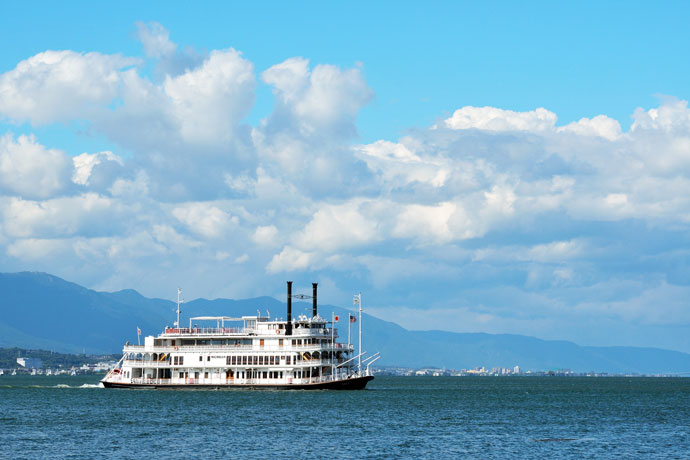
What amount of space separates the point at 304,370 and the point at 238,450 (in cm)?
4530

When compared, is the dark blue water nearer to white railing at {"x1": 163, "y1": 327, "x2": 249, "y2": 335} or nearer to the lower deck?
the lower deck

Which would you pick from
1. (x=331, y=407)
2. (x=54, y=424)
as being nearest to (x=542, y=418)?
(x=331, y=407)

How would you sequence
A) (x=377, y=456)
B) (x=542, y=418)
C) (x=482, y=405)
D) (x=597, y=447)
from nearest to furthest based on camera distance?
(x=377, y=456) → (x=597, y=447) → (x=542, y=418) → (x=482, y=405)

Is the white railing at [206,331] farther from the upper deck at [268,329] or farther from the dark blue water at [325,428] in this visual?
the dark blue water at [325,428]

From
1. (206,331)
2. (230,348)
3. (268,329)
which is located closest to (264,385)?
(230,348)

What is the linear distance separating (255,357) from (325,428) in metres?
34.2

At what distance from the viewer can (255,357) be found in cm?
10462

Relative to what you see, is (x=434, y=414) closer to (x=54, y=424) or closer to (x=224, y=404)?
(x=224, y=404)

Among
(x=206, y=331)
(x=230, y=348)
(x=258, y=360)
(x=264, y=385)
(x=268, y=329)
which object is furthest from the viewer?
(x=206, y=331)

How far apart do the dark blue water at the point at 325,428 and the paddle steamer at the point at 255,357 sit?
170 centimetres

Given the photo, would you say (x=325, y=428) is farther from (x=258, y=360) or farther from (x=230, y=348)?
(x=230, y=348)

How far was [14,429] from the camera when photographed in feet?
234

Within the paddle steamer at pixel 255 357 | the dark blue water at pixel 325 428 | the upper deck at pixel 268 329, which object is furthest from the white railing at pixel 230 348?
the dark blue water at pixel 325 428

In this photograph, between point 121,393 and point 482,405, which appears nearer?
point 482,405
